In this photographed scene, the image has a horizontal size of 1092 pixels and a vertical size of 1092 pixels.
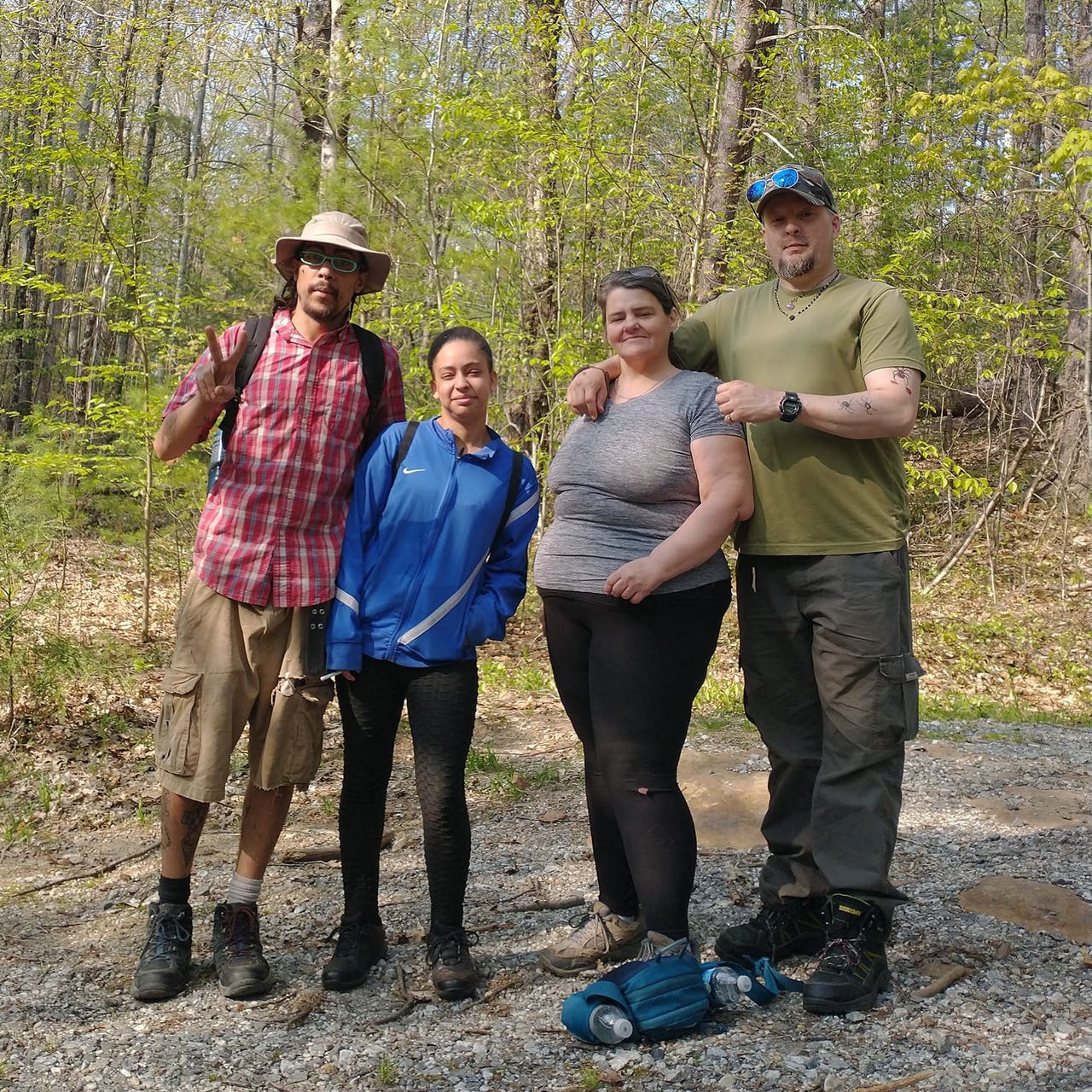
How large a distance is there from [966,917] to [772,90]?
7.40 metres

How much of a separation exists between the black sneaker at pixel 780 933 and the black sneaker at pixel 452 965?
2.59 feet

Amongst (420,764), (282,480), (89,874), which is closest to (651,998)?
(420,764)

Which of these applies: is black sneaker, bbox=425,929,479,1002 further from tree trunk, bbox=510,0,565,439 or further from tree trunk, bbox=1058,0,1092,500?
tree trunk, bbox=1058,0,1092,500

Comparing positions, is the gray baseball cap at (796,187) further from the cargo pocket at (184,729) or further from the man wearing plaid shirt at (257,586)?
the cargo pocket at (184,729)

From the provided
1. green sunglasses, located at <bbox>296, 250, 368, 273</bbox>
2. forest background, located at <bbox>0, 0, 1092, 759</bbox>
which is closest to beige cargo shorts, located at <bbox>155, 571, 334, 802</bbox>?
green sunglasses, located at <bbox>296, 250, 368, 273</bbox>

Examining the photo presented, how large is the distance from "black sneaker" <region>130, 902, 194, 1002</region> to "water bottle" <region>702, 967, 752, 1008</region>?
61.9 inches

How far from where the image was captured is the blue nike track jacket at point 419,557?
3.02 m

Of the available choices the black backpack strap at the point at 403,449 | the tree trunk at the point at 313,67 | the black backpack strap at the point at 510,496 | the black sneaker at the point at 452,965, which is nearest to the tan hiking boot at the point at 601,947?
the black sneaker at the point at 452,965

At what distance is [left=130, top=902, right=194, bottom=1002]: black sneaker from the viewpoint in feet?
10.1

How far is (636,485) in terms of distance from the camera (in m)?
2.88

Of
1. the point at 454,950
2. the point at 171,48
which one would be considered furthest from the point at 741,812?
the point at 171,48

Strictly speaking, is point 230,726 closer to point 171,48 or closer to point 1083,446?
point 171,48

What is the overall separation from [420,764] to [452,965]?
61cm

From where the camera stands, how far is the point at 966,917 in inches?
140
